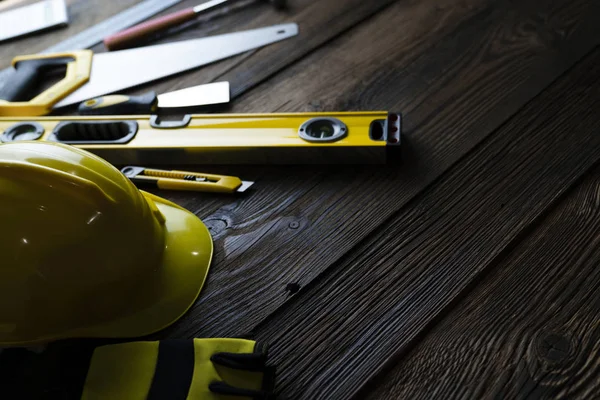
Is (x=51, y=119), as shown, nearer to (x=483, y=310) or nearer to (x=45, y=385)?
(x=45, y=385)

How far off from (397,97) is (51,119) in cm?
49

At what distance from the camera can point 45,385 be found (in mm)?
625

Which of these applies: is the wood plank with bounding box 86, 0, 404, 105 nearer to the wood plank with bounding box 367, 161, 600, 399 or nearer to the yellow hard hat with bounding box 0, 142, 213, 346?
the yellow hard hat with bounding box 0, 142, 213, 346

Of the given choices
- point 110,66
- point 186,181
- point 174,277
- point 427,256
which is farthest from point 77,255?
point 110,66

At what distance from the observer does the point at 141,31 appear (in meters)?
1.10

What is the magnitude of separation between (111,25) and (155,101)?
29cm

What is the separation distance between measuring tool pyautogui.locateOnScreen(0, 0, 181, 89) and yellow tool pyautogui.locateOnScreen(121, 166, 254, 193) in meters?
0.40

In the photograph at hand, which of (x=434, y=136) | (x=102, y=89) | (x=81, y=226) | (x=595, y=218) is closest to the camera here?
(x=81, y=226)

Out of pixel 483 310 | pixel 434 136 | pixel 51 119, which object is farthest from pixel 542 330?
pixel 51 119

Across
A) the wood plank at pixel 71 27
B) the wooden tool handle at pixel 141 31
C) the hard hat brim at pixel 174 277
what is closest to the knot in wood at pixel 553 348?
the hard hat brim at pixel 174 277

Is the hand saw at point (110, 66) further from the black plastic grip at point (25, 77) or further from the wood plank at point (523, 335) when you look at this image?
the wood plank at point (523, 335)

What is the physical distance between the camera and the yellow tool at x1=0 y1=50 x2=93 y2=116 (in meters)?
0.97

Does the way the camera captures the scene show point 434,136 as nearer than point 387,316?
No

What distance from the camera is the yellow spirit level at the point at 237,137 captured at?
83cm
